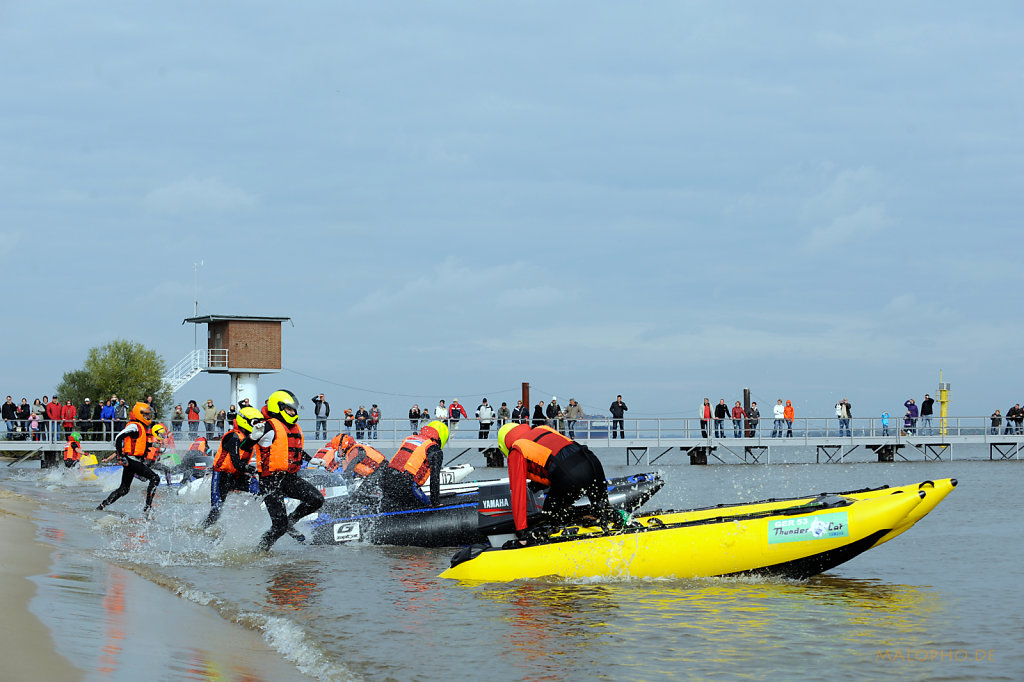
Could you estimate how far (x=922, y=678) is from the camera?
6.86m

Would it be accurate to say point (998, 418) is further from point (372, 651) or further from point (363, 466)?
point (372, 651)

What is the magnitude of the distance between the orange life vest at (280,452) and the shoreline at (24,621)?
2.33 m

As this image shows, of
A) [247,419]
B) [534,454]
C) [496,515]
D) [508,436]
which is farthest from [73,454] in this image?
[534,454]

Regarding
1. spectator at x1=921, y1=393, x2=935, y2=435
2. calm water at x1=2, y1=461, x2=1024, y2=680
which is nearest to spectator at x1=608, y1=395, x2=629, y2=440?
spectator at x1=921, y1=393, x2=935, y2=435

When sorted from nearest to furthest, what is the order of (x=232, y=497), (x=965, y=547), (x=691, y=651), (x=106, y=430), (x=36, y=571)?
(x=691, y=651) → (x=36, y=571) → (x=965, y=547) → (x=232, y=497) → (x=106, y=430)

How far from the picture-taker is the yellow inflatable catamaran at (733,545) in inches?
397

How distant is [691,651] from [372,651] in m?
2.33

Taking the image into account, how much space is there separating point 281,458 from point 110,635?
4567 millimetres

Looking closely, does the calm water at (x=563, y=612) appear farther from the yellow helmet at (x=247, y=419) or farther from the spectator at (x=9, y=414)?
the spectator at (x=9, y=414)

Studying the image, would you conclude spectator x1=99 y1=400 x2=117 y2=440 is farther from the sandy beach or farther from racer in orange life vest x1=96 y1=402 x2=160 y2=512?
the sandy beach

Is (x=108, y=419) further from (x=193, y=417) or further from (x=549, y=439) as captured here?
(x=549, y=439)


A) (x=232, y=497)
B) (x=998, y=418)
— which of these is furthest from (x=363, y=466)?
(x=998, y=418)

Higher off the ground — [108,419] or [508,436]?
[108,419]

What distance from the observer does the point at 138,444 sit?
1578 cm
